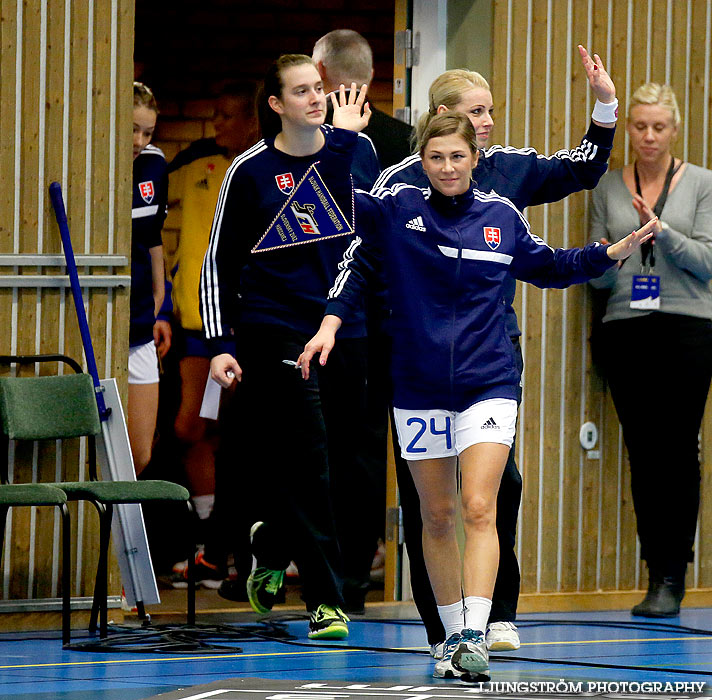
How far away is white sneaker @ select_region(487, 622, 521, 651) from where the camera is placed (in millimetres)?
4992

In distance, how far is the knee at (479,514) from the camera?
4391mm

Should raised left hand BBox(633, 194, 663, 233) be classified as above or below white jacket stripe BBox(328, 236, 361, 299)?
above

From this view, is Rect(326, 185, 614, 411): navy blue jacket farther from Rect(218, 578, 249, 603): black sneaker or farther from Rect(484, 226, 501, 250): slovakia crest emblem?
Rect(218, 578, 249, 603): black sneaker

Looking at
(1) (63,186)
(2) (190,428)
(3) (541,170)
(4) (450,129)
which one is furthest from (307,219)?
(2) (190,428)

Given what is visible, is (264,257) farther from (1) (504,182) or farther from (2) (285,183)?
(1) (504,182)

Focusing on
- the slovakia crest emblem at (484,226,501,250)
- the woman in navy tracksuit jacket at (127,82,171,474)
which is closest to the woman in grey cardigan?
the woman in navy tracksuit jacket at (127,82,171,474)

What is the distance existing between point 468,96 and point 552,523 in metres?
2.52

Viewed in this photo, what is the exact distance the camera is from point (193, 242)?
763 cm

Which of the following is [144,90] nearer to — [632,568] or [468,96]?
[468,96]

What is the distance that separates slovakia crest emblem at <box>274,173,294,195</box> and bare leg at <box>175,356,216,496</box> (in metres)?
2.16

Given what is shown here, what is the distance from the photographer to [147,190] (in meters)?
6.90

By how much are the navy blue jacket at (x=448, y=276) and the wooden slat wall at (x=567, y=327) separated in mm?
2242

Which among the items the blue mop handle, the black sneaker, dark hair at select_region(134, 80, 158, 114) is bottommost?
the black sneaker

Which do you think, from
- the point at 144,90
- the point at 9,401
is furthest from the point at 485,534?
the point at 144,90
